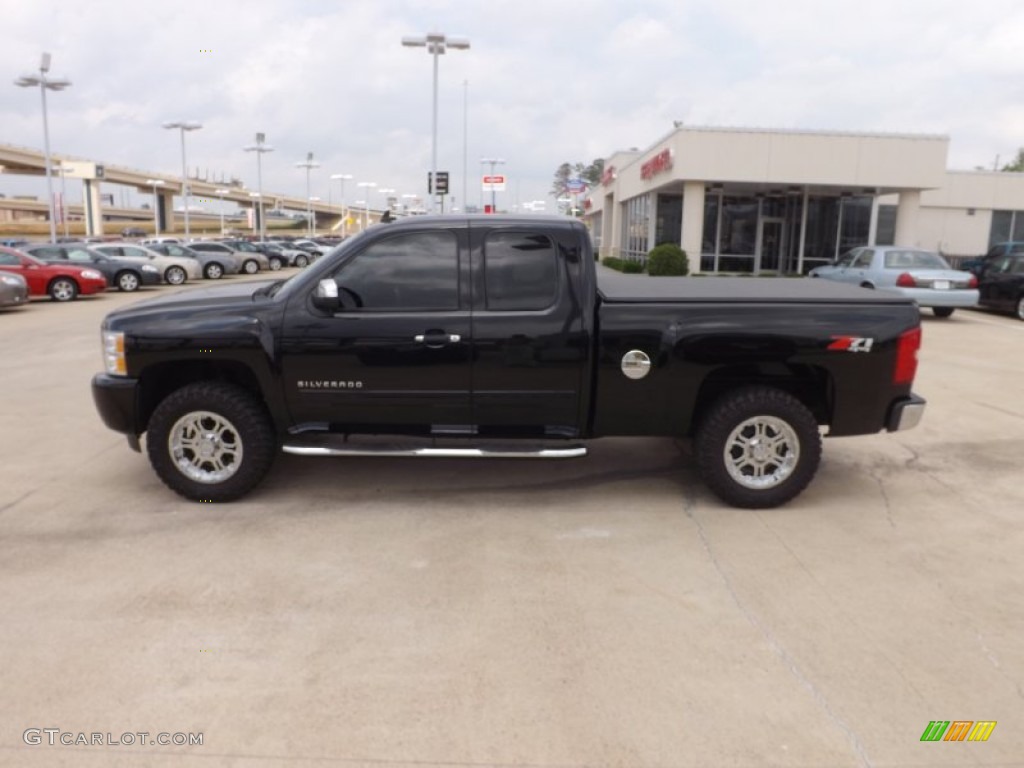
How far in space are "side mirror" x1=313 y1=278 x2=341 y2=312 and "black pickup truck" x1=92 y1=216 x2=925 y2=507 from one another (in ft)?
0.04

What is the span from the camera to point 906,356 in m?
5.62

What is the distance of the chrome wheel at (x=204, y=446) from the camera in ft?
18.6

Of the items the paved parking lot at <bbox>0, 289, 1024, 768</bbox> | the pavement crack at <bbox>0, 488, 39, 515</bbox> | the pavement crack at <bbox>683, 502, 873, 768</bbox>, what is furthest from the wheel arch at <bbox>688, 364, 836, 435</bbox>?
the pavement crack at <bbox>0, 488, 39, 515</bbox>

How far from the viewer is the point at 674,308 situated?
18.1 ft

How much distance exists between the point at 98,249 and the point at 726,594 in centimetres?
2826

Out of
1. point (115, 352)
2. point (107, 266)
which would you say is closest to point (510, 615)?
point (115, 352)

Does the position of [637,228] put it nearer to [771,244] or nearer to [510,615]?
[771,244]

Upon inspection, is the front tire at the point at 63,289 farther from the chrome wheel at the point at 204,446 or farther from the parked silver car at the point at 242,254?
the chrome wheel at the point at 204,446

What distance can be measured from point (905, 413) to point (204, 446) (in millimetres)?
4777

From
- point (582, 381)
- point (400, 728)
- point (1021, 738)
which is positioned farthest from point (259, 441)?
point (1021, 738)

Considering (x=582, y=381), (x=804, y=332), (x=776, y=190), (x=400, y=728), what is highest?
(x=776, y=190)

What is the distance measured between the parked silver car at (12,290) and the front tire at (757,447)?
17824mm

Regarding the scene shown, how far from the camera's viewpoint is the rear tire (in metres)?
26.4

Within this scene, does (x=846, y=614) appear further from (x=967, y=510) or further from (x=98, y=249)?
(x=98, y=249)
